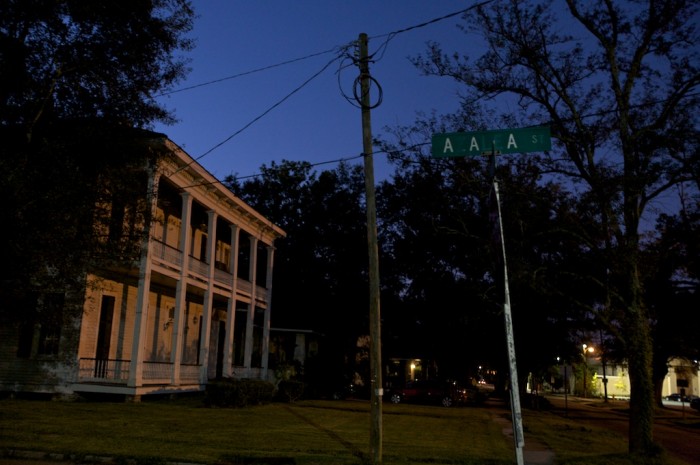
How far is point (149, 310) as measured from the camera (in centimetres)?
2361

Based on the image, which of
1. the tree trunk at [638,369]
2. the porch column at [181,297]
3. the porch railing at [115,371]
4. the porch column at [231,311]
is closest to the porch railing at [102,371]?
the porch railing at [115,371]

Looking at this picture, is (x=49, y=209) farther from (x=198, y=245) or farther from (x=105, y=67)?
(x=198, y=245)

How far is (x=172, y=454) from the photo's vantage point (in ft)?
34.0

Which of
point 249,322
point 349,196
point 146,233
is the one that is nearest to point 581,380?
point 349,196

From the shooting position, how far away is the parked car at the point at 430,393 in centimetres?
3181

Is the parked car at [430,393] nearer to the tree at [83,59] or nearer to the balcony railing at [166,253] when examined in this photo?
the balcony railing at [166,253]

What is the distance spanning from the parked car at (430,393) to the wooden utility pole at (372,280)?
21.0 metres

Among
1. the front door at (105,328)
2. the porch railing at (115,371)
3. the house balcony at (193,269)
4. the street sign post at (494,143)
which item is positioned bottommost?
the porch railing at (115,371)

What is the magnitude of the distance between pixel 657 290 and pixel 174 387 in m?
29.5

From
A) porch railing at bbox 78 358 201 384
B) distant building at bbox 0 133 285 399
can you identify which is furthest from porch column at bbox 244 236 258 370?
porch railing at bbox 78 358 201 384

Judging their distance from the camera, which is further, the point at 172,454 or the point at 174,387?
the point at 174,387

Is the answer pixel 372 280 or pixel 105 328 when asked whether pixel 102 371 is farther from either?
pixel 372 280

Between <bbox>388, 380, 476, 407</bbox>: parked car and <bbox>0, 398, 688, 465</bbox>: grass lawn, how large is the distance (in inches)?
436

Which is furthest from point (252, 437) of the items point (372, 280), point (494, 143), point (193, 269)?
point (193, 269)
